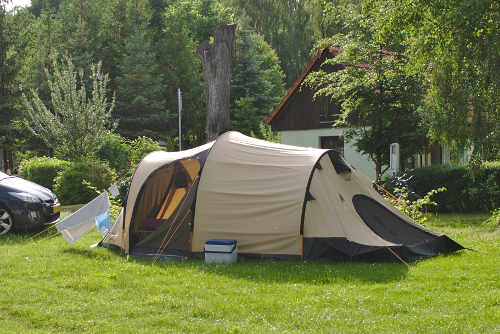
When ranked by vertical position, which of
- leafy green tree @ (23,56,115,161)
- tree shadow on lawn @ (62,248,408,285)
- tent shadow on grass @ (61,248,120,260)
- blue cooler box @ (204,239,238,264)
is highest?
leafy green tree @ (23,56,115,161)

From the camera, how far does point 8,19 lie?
30578 millimetres

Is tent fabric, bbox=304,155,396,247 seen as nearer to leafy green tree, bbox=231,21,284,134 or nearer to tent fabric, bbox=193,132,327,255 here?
tent fabric, bbox=193,132,327,255

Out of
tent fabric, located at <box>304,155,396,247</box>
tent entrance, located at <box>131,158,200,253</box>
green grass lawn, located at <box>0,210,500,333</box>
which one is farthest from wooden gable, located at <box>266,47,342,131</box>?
green grass lawn, located at <box>0,210,500,333</box>

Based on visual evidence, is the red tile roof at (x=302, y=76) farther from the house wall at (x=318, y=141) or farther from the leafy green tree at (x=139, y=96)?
the leafy green tree at (x=139, y=96)

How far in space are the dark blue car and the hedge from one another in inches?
323

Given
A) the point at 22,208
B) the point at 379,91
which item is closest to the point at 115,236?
the point at 22,208

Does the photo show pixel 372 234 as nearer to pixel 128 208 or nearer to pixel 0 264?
pixel 128 208

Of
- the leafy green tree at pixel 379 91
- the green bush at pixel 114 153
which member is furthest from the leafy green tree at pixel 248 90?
the leafy green tree at pixel 379 91

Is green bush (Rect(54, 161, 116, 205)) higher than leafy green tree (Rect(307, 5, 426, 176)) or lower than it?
lower

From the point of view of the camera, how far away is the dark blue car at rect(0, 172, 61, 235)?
31.5 ft

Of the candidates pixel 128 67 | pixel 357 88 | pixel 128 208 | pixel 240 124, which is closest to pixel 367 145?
pixel 357 88

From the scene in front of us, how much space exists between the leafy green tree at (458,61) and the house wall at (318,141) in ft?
38.7

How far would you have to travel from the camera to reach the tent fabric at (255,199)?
7.55m

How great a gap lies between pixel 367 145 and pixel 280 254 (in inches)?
315
